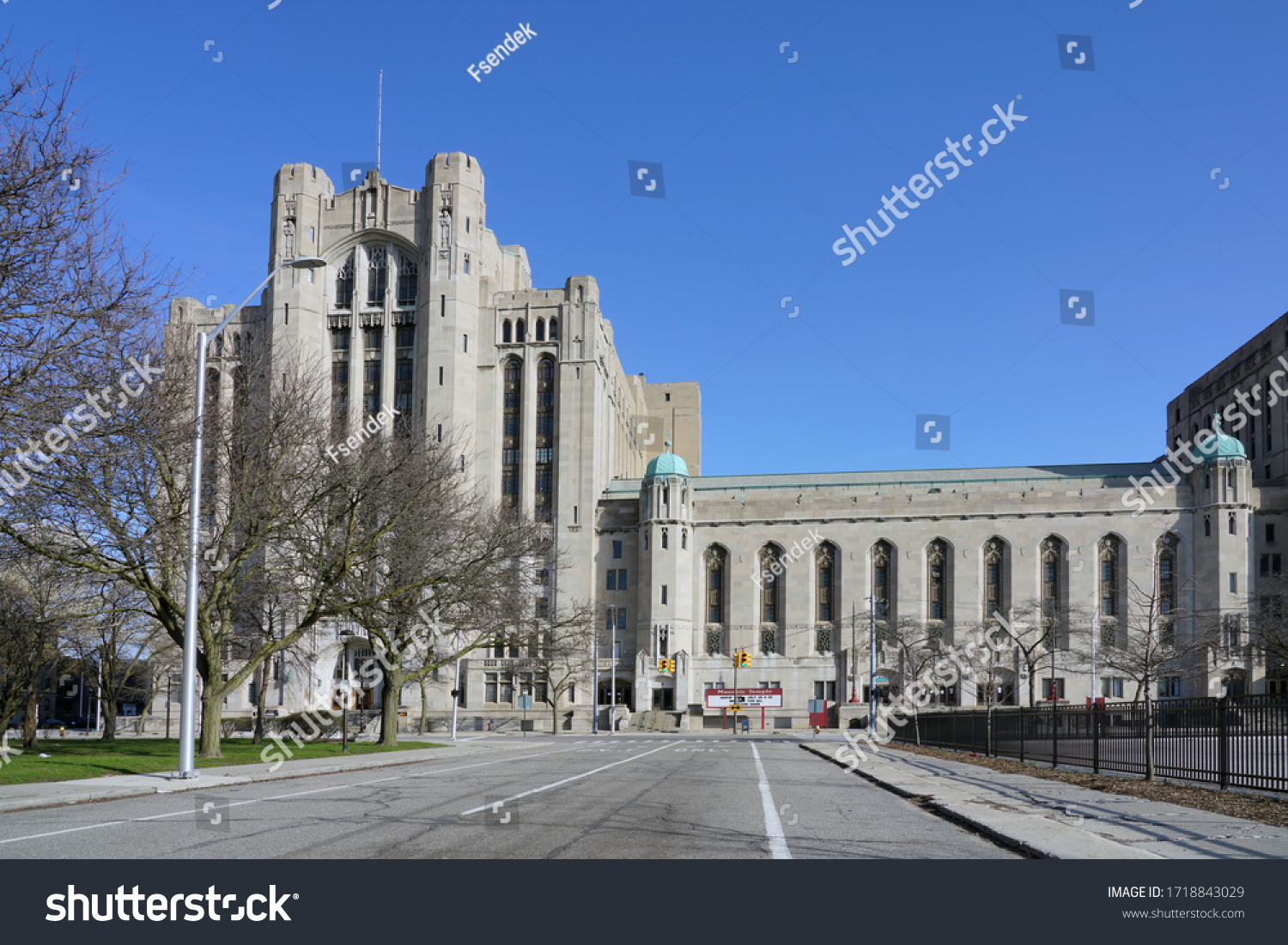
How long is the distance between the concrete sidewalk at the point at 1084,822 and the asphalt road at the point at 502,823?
1.45 ft

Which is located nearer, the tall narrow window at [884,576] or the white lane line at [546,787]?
the white lane line at [546,787]

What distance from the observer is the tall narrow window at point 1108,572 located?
298 feet

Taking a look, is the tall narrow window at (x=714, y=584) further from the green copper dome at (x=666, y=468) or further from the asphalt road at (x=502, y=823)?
the asphalt road at (x=502, y=823)

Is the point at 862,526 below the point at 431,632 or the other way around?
the other way around

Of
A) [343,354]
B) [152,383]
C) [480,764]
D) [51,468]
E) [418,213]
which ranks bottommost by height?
[480,764]

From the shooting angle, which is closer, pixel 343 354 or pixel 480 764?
pixel 480 764

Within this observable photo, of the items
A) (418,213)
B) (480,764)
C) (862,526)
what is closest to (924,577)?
(862,526)

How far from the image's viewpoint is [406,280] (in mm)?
98688

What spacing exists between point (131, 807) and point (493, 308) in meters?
85.6

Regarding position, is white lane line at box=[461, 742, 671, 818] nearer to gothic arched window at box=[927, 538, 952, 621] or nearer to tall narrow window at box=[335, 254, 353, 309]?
gothic arched window at box=[927, 538, 952, 621]

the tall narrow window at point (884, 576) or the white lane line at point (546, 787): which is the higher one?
the tall narrow window at point (884, 576)

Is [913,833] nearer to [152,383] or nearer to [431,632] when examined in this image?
[152,383]

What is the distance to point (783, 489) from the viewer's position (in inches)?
3861

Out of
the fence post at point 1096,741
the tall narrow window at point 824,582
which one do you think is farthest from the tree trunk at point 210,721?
the tall narrow window at point 824,582
